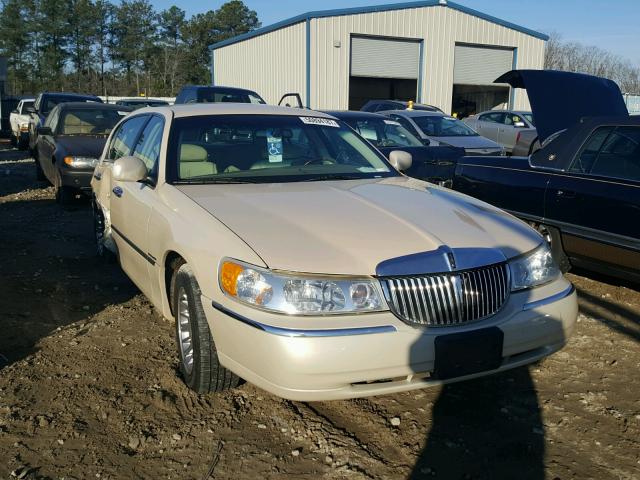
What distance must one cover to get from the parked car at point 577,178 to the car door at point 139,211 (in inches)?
129

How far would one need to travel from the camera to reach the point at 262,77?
29766mm

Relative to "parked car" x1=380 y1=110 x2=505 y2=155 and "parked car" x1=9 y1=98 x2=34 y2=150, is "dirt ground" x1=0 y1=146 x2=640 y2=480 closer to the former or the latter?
"parked car" x1=380 y1=110 x2=505 y2=155

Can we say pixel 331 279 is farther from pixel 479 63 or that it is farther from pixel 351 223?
pixel 479 63

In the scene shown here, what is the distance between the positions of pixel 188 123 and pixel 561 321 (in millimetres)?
2747

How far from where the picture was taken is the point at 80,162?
9172mm

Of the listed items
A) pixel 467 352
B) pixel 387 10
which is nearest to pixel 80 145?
pixel 467 352

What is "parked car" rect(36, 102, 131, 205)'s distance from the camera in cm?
916

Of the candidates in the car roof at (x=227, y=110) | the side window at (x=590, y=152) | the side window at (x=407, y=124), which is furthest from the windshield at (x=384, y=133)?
the car roof at (x=227, y=110)

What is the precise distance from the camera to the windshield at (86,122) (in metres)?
10.5

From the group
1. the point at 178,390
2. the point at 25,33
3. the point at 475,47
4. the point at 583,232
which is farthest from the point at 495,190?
the point at 25,33

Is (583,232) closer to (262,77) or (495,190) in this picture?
(495,190)

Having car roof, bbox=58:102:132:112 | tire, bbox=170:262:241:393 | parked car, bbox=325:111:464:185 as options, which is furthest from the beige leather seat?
car roof, bbox=58:102:132:112

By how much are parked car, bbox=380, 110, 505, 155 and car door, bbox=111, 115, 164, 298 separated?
7.48 m

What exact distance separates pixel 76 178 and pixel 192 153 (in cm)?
553
